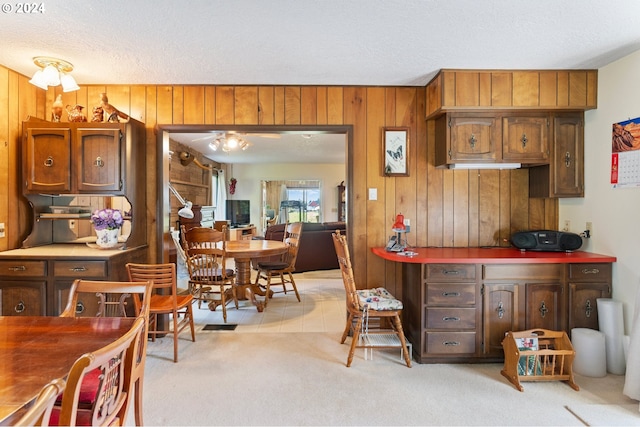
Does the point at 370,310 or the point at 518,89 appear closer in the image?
the point at 370,310

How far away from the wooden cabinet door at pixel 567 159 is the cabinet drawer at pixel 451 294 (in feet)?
3.95

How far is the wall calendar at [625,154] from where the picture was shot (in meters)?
2.48

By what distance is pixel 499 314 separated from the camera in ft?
8.75

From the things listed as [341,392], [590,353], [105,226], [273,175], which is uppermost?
[273,175]

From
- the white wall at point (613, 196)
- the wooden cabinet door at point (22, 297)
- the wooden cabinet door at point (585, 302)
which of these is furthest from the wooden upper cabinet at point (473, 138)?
the wooden cabinet door at point (22, 297)

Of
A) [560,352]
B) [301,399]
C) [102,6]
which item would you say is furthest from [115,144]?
[560,352]

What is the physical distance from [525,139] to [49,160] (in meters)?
4.02

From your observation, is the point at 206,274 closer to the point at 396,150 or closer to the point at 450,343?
the point at 396,150

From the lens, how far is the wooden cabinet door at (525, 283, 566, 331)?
8.77 ft

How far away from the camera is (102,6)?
6.40 feet

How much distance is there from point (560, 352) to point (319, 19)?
272cm

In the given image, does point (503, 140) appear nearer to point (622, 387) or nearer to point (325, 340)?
point (622, 387)

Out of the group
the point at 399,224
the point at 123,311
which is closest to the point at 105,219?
A: the point at 123,311

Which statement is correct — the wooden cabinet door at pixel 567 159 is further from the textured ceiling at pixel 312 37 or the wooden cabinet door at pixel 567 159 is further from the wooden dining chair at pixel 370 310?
the wooden dining chair at pixel 370 310
